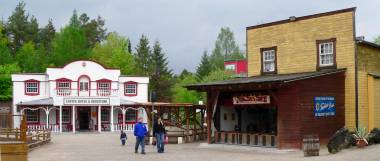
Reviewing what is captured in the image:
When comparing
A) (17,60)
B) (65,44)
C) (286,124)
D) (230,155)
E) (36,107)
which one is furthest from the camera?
(17,60)

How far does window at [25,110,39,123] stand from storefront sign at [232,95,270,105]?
2963 cm

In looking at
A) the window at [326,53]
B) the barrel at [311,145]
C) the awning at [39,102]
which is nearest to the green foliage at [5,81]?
the awning at [39,102]

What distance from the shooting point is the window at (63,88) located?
49791 mm

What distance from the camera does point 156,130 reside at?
24.2 m

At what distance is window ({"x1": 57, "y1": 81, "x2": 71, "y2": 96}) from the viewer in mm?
49791

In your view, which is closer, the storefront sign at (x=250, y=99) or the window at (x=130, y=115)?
the storefront sign at (x=250, y=99)

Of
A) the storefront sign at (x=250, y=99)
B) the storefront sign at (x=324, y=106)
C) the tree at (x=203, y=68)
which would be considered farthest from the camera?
the tree at (x=203, y=68)

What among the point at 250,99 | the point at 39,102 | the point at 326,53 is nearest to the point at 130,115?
the point at 39,102

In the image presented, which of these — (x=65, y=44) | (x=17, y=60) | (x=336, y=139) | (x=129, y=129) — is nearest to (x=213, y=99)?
(x=336, y=139)

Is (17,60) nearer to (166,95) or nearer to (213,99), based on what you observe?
(166,95)

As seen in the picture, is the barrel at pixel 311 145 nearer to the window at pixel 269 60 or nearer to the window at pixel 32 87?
the window at pixel 269 60

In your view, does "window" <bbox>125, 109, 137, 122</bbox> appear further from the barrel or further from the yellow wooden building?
the barrel

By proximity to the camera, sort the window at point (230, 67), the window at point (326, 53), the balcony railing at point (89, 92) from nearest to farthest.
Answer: the window at point (326, 53)
the balcony railing at point (89, 92)
the window at point (230, 67)

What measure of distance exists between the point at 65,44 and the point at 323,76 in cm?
5035
